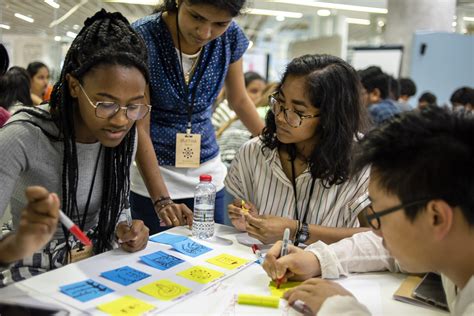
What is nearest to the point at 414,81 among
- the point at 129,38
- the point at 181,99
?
the point at 181,99

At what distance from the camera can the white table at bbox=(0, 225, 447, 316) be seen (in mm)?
1101

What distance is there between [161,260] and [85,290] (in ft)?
0.95

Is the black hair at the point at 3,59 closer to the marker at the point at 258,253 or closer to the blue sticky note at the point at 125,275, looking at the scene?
the blue sticky note at the point at 125,275

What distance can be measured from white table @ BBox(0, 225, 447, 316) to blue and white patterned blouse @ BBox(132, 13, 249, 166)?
0.70 m

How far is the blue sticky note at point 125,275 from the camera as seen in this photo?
1234 mm

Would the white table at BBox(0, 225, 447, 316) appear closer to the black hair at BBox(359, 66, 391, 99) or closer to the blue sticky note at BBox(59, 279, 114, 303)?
the blue sticky note at BBox(59, 279, 114, 303)

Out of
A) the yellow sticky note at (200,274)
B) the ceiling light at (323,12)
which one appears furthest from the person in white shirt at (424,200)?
the ceiling light at (323,12)

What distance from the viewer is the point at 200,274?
131 cm

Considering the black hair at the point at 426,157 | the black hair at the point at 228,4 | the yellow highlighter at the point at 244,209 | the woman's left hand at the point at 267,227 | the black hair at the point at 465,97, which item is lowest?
the woman's left hand at the point at 267,227

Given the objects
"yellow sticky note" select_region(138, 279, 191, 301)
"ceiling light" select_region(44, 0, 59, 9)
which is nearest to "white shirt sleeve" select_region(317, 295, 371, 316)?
"yellow sticky note" select_region(138, 279, 191, 301)

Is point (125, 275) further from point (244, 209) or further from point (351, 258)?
point (351, 258)

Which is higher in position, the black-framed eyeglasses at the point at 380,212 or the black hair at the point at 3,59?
the black hair at the point at 3,59

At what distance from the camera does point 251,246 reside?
161cm

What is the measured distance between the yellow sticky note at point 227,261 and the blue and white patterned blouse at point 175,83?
2.26 feet
